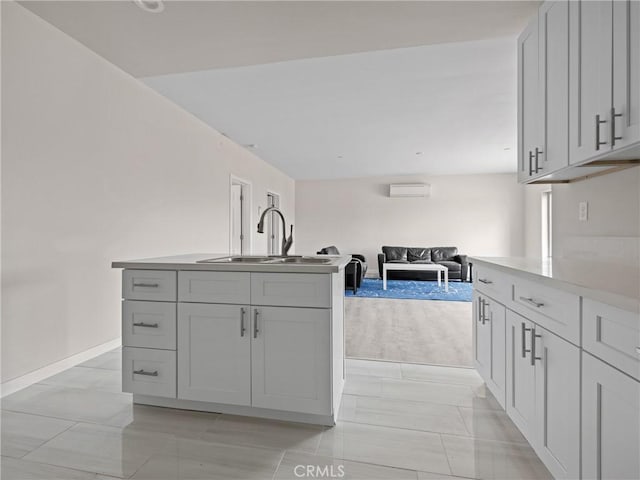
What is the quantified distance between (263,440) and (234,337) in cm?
51

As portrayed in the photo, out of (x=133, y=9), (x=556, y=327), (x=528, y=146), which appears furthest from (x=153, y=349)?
(x=528, y=146)

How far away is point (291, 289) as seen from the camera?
171 centimetres

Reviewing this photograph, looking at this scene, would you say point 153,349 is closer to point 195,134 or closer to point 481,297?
point 481,297

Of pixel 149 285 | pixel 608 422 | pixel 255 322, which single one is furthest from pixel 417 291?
pixel 608 422

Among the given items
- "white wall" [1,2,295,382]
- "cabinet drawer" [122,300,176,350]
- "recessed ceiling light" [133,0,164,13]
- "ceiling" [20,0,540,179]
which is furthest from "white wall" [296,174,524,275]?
"cabinet drawer" [122,300,176,350]

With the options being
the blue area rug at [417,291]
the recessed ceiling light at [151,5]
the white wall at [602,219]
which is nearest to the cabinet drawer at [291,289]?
the white wall at [602,219]

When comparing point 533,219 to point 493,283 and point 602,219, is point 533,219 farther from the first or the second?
point 493,283

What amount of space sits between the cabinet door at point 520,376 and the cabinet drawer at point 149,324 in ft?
5.71

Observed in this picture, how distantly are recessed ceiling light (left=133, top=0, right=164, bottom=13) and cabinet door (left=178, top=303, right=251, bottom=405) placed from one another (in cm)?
195

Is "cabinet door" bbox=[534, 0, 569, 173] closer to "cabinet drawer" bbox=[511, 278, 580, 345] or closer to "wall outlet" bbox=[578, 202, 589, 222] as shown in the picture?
"wall outlet" bbox=[578, 202, 589, 222]

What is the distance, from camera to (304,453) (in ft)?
4.98

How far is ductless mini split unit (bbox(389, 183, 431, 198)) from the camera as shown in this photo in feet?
27.2

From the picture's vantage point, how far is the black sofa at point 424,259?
724cm

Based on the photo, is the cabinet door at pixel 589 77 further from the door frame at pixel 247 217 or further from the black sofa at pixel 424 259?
the black sofa at pixel 424 259
